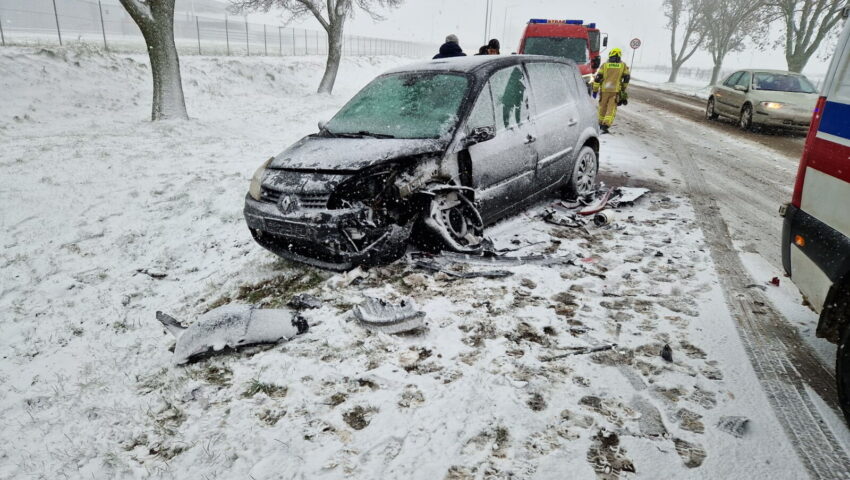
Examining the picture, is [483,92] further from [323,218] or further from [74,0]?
[74,0]

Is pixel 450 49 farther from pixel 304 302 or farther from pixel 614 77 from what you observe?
pixel 304 302

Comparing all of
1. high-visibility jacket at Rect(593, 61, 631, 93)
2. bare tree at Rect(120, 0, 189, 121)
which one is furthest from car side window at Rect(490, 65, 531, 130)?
bare tree at Rect(120, 0, 189, 121)

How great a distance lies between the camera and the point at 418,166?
4035 millimetres

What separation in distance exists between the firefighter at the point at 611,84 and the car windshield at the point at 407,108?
24.2ft

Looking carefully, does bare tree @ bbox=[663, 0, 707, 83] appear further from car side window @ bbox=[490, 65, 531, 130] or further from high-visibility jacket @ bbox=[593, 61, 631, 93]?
car side window @ bbox=[490, 65, 531, 130]

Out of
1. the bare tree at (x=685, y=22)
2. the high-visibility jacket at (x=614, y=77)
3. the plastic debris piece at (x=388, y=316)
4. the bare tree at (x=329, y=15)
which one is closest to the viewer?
the plastic debris piece at (x=388, y=316)

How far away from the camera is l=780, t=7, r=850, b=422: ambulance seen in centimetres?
234

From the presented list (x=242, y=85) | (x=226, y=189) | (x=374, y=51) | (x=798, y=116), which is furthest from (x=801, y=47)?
(x=374, y=51)

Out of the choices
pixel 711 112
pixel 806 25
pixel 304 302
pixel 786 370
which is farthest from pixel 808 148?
pixel 806 25

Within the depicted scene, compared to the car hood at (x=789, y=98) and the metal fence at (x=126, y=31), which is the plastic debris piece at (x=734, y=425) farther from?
the metal fence at (x=126, y=31)

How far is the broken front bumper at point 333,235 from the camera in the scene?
3.74 m

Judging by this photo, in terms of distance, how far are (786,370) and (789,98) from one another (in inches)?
456

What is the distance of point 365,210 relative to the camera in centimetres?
381

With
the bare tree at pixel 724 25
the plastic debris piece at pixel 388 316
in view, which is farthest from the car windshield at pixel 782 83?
the bare tree at pixel 724 25
